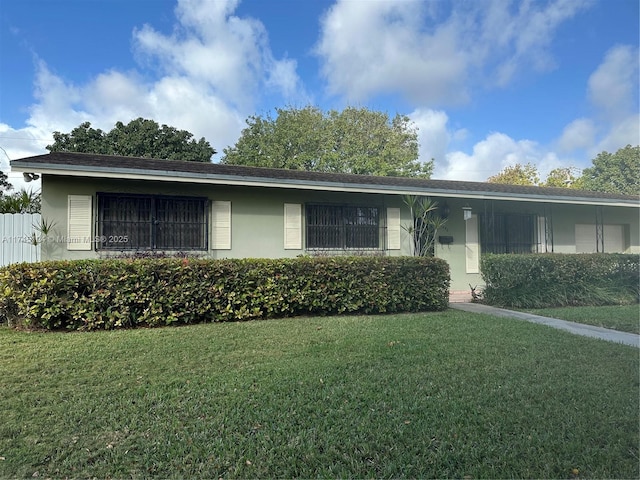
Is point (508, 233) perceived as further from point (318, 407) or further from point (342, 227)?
point (318, 407)

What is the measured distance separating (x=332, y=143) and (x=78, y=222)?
19.8 m

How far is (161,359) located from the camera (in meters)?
4.34

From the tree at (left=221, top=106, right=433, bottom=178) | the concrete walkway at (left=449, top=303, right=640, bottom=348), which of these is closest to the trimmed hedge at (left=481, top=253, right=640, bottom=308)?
the concrete walkway at (left=449, top=303, right=640, bottom=348)

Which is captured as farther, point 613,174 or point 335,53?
point 613,174

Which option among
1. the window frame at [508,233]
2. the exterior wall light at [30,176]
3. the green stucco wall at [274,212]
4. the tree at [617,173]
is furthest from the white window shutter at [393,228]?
the tree at [617,173]

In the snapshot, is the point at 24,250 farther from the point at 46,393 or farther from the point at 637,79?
the point at 637,79

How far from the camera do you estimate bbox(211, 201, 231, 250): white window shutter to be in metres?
8.61

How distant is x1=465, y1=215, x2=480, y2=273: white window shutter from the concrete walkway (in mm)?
2654

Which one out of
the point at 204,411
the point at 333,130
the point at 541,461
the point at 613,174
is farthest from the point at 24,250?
the point at 613,174

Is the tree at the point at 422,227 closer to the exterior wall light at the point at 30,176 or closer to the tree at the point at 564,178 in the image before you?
the exterior wall light at the point at 30,176

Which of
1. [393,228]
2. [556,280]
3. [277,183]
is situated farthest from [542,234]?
[277,183]

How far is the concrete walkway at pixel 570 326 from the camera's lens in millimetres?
5473

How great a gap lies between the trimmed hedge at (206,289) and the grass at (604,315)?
217 centimetres

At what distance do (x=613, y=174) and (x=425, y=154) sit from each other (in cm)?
1617
